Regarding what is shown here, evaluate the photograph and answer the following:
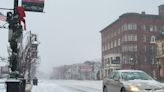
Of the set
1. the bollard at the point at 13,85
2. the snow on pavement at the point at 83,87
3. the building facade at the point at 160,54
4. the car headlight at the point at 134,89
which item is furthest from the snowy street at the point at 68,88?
the building facade at the point at 160,54

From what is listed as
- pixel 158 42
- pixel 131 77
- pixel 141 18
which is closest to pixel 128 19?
pixel 141 18

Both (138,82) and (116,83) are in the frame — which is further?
(116,83)

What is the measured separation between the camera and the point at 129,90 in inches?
560

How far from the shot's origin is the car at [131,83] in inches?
550

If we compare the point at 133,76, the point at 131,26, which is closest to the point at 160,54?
the point at 131,26

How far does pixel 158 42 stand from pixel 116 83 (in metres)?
63.4

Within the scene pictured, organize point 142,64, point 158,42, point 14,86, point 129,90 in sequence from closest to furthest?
point 14,86
point 129,90
point 158,42
point 142,64

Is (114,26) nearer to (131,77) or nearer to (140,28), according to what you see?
(140,28)

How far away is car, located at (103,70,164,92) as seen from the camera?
14.0 metres

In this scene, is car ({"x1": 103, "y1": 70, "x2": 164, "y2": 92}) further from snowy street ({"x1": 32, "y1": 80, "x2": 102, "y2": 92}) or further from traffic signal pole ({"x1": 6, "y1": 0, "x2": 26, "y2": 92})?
snowy street ({"x1": 32, "y1": 80, "x2": 102, "y2": 92})

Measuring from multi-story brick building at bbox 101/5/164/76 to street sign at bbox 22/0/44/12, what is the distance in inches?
3345

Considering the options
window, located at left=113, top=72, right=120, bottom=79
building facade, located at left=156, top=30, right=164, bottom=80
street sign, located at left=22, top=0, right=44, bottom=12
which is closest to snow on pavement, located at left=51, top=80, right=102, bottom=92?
window, located at left=113, top=72, right=120, bottom=79

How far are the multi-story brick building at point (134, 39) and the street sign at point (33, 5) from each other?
8496cm

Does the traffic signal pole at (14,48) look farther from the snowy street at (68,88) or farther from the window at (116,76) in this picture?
the snowy street at (68,88)
